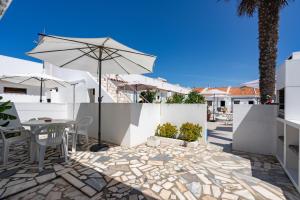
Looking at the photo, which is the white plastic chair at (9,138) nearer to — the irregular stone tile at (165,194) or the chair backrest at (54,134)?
the chair backrest at (54,134)

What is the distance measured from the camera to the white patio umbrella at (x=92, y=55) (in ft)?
14.1

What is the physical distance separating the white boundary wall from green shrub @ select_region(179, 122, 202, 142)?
0.29 metres

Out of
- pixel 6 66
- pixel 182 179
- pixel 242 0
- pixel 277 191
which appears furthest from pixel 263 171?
pixel 6 66

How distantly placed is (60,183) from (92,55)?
4.31m

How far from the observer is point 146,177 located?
12.3 ft

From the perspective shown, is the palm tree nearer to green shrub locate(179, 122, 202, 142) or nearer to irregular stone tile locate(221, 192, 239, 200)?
green shrub locate(179, 122, 202, 142)

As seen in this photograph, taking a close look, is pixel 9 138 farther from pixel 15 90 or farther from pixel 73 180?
pixel 15 90

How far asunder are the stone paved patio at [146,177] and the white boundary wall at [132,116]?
116 cm

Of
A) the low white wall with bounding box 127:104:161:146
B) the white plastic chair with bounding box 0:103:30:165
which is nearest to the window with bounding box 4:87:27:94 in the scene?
the white plastic chair with bounding box 0:103:30:165

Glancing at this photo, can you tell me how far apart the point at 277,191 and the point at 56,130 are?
17.2 feet

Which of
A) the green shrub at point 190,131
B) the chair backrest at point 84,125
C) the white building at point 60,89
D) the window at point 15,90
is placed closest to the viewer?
the chair backrest at point 84,125

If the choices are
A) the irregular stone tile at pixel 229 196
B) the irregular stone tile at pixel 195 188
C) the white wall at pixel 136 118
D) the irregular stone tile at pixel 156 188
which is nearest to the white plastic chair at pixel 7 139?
the white wall at pixel 136 118

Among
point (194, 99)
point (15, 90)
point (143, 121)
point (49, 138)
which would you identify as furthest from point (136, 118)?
point (15, 90)

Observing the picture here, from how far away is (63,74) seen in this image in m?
13.6
